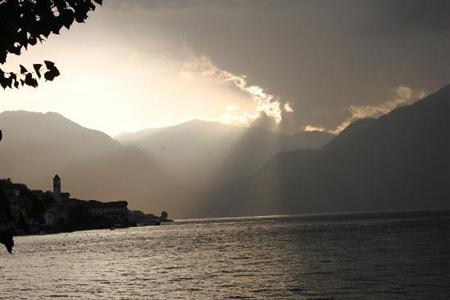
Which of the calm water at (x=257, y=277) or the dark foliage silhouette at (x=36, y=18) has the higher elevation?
the dark foliage silhouette at (x=36, y=18)

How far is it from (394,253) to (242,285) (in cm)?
4716

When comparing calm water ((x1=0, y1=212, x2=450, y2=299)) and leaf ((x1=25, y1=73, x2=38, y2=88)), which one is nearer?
leaf ((x1=25, y1=73, x2=38, y2=88))

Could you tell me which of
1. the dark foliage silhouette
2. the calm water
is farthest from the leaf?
the calm water

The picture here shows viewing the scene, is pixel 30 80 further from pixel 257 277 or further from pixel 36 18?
pixel 257 277

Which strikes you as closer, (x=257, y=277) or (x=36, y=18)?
(x=36, y=18)

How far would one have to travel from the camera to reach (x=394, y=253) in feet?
358

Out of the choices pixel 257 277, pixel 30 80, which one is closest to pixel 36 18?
pixel 30 80

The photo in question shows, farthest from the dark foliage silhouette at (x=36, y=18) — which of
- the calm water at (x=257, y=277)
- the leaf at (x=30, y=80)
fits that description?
the calm water at (x=257, y=277)

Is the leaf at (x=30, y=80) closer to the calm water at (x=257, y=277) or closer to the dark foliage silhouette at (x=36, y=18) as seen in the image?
Answer: the dark foliage silhouette at (x=36, y=18)

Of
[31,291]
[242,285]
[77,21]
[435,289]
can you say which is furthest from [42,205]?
[31,291]

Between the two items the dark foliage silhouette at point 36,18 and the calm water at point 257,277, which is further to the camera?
the calm water at point 257,277

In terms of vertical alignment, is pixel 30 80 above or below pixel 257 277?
above

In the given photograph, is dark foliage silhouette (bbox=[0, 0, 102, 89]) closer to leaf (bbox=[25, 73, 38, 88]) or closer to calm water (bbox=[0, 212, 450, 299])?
leaf (bbox=[25, 73, 38, 88])

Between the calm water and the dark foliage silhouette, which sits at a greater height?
the dark foliage silhouette
